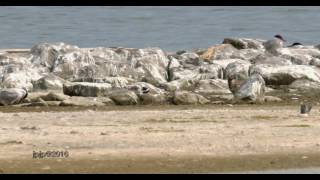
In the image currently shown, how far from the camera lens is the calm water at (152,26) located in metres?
31.4

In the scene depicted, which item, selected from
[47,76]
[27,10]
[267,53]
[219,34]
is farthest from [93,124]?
[27,10]

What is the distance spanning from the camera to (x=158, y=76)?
1798cm

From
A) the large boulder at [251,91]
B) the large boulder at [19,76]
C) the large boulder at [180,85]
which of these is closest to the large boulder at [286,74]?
the large boulder at [180,85]

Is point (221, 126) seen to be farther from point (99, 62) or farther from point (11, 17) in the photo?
point (11, 17)

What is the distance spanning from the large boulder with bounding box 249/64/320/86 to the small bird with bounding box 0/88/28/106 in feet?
15.9

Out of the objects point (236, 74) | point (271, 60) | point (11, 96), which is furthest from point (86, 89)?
point (271, 60)

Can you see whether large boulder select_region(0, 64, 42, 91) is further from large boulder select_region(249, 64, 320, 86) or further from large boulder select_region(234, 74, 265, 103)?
large boulder select_region(249, 64, 320, 86)

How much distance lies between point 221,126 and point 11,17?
106 feet

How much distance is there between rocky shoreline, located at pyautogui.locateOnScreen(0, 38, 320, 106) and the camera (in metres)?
15.0

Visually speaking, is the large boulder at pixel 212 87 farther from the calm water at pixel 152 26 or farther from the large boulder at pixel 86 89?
the calm water at pixel 152 26

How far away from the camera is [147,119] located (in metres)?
12.1

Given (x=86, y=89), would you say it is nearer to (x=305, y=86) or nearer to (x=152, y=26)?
(x=305, y=86)

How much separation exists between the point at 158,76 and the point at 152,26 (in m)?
20.3

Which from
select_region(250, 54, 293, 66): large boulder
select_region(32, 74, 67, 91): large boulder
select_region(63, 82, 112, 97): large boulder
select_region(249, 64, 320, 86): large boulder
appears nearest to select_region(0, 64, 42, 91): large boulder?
select_region(32, 74, 67, 91): large boulder
